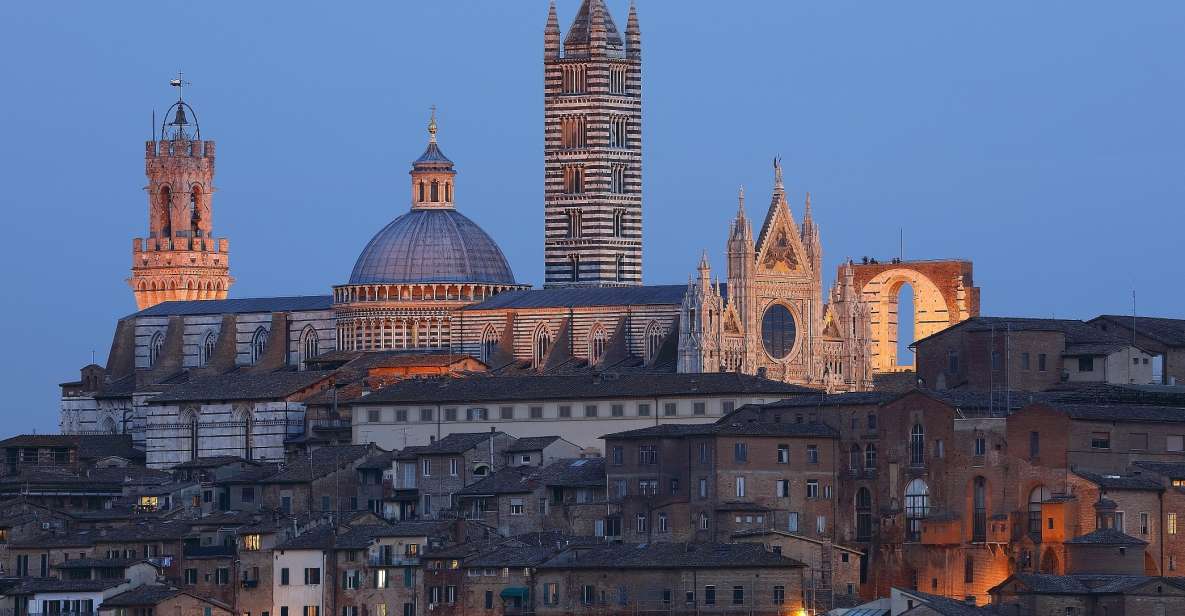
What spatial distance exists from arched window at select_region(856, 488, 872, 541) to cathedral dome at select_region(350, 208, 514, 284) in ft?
118

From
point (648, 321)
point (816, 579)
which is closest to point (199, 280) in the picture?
point (648, 321)

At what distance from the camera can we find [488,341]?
13400 centimetres

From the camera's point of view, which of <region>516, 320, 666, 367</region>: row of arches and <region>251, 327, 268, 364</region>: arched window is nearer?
<region>516, 320, 666, 367</region>: row of arches

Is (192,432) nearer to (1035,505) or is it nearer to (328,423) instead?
(328,423)

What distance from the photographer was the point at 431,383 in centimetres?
12288

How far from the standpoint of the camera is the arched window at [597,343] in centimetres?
13038

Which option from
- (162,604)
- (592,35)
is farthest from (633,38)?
(162,604)

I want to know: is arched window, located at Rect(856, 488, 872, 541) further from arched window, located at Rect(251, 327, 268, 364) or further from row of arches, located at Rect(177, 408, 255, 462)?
arched window, located at Rect(251, 327, 268, 364)

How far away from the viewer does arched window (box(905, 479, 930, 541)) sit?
100 metres

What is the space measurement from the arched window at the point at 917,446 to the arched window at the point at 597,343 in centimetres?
3063

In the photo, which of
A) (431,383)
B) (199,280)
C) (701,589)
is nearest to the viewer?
(701,589)

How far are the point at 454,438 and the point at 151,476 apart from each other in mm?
13614

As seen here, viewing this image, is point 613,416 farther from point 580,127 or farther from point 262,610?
point 580,127

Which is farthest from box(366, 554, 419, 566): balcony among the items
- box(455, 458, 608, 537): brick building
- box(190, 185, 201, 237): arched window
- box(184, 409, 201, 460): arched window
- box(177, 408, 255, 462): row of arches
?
box(190, 185, 201, 237): arched window
